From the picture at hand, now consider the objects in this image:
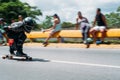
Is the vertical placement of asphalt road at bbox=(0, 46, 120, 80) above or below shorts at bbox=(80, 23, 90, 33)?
below

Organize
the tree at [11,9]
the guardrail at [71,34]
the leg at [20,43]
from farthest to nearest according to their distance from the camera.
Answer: the tree at [11,9], the guardrail at [71,34], the leg at [20,43]

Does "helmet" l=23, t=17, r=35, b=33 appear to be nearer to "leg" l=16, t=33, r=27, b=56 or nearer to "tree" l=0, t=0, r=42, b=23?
"leg" l=16, t=33, r=27, b=56

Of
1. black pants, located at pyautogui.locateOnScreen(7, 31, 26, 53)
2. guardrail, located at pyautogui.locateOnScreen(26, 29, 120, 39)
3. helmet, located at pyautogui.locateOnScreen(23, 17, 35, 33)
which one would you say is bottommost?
guardrail, located at pyautogui.locateOnScreen(26, 29, 120, 39)

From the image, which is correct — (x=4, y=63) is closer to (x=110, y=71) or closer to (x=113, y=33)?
(x=110, y=71)

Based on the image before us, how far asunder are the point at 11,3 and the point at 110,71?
62.6 metres

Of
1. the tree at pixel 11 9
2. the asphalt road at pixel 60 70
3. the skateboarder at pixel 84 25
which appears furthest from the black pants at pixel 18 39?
the tree at pixel 11 9

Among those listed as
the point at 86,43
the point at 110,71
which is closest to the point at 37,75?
the point at 110,71

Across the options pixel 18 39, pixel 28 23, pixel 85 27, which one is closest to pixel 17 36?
pixel 18 39

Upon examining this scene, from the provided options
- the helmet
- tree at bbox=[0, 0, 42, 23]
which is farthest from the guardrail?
tree at bbox=[0, 0, 42, 23]

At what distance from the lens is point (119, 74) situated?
9539 mm

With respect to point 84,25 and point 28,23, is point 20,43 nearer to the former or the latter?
point 28,23

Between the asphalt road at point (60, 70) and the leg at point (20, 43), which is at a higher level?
the leg at point (20, 43)

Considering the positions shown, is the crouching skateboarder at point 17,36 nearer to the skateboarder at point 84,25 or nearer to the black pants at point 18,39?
the black pants at point 18,39

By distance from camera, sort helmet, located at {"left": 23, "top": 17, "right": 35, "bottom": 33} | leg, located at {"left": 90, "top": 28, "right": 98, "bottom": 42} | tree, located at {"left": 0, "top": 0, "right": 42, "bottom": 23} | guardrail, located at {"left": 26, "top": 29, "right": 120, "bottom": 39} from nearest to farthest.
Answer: helmet, located at {"left": 23, "top": 17, "right": 35, "bottom": 33} → leg, located at {"left": 90, "top": 28, "right": 98, "bottom": 42} → guardrail, located at {"left": 26, "top": 29, "right": 120, "bottom": 39} → tree, located at {"left": 0, "top": 0, "right": 42, "bottom": 23}
